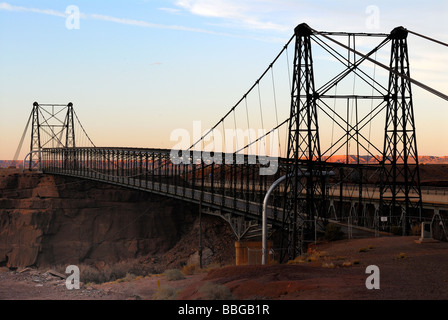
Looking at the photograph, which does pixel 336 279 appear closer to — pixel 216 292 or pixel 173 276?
pixel 216 292

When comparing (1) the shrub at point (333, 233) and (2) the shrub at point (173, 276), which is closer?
(2) the shrub at point (173, 276)

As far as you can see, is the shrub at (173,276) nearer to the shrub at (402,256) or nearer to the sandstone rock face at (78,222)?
the shrub at (402,256)

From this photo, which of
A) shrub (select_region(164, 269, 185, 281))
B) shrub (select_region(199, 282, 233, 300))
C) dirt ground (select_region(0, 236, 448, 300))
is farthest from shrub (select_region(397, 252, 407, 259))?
shrub (select_region(199, 282, 233, 300))

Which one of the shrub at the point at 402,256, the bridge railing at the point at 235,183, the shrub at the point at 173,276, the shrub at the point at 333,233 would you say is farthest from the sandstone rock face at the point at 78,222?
the shrub at the point at 402,256

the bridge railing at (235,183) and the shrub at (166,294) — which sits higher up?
the bridge railing at (235,183)

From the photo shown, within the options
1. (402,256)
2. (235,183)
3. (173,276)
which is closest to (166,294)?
(173,276)

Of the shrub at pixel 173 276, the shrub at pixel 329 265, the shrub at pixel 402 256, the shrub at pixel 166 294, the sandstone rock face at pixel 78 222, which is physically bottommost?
the sandstone rock face at pixel 78 222

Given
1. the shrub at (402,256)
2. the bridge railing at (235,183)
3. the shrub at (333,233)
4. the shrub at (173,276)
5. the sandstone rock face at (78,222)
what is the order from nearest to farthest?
the shrub at (402,256) → the shrub at (173,276) → the shrub at (333,233) → the bridge railing at (235,183) → the sandstone rock face at (78,222)

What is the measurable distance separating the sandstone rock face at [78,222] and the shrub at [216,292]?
2887 inches

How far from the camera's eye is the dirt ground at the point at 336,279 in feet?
57.5

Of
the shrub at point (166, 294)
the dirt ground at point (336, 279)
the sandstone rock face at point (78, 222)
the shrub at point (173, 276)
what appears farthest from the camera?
the sandstone rock face at point (78, 222)
